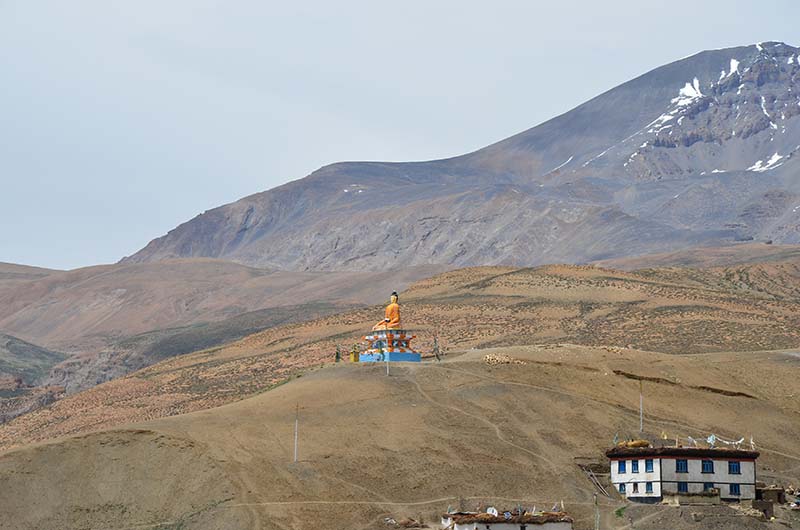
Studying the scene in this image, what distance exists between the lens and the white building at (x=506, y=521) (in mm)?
49219

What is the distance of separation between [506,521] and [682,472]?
375 inches

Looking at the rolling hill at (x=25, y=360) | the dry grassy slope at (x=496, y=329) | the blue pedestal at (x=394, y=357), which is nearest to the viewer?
the blue pedestal at (x=394, y=357)

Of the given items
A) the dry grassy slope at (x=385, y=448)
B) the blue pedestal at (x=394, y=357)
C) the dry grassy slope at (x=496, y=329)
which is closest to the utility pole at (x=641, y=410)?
the dry grassy slope at (x=385, y=448)

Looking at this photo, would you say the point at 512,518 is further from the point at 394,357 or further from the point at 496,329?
the point at 496,329

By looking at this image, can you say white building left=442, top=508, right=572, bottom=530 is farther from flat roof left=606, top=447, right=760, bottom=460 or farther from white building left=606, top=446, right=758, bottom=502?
flat roof left=606, top=447, right=760, bottom=460

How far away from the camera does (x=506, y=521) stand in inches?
1950

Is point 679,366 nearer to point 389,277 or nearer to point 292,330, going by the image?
point 292,330

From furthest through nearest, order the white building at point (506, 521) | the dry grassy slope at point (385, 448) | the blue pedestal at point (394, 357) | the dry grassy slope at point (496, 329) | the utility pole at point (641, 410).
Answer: the dry grassy slope at point (496, 329), the blue pedestal at point (394, 357), the utility pole at point (641, 410), the dry grassy slope at point (385, 448), the white building at point (506, 521)

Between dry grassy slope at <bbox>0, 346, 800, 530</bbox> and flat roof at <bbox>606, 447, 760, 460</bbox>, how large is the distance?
1983 mm

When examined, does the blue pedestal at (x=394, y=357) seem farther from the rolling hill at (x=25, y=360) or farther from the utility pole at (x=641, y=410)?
the rolling hill at (x=25, y=360)

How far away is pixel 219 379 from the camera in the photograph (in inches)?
3565

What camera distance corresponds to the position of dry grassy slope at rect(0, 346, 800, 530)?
5147 cm

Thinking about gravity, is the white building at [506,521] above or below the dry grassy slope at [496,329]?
below

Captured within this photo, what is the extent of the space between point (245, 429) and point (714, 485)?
60.9 ft
